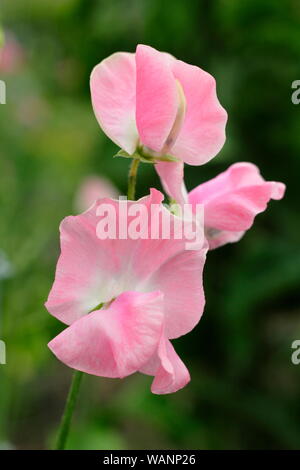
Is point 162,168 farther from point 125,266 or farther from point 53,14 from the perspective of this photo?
point 53,14

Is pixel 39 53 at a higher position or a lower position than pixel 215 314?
higher

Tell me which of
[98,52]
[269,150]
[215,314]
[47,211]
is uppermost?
[98,52]

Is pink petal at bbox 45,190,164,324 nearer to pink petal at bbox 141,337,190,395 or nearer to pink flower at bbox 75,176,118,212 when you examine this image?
pink petal at bbox 141,337,190,395

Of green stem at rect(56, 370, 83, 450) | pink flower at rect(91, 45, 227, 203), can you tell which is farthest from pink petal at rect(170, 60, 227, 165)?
green stem at rect(56, 370, 83, 450)

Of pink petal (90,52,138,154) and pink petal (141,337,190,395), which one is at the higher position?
pink petal (90,52,138,154)
